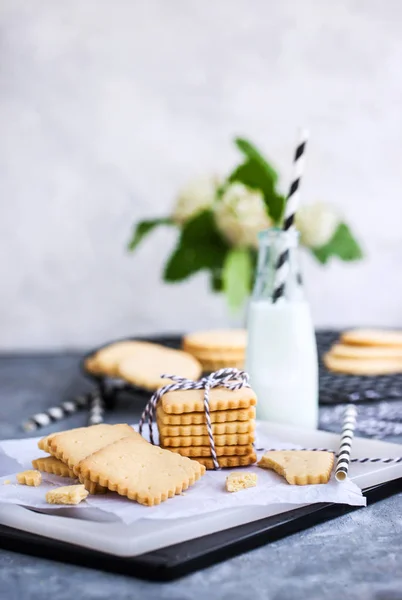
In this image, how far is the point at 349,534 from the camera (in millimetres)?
845

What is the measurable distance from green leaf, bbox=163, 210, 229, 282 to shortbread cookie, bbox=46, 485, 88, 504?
43.2 inches

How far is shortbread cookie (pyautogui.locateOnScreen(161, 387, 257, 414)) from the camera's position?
0.95 m

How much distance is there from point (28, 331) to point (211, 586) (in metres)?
1.88

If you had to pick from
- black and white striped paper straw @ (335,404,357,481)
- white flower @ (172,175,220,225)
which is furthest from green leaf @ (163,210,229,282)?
black and white striped paper straw @ (335,404,357,481)

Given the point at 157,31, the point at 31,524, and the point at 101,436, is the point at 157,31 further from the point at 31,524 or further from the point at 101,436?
the point at 31,524

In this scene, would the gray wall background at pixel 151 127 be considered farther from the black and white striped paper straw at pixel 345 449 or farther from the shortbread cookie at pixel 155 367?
the black and white striped paper straw at pixel 345 449

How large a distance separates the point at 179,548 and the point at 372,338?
107cm

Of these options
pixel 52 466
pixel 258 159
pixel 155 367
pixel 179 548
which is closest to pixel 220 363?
pixel 155 367

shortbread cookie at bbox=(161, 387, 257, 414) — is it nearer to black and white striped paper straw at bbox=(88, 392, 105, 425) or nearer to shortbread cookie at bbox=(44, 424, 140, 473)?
shortbread cookie at bbox=(44, 424, 140, 473)

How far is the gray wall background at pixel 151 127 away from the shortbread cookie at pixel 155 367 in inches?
34.8

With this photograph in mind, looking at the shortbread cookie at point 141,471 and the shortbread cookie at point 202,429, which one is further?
the shortbread cookie at point 202,429

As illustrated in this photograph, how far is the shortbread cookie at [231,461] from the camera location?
3.15ft

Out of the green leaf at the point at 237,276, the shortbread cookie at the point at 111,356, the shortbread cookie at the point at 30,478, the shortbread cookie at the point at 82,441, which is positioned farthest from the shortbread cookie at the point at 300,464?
the green leaf at the point at 237,276

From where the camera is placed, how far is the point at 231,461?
3.17 feet
